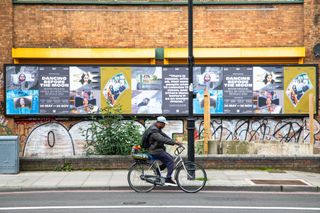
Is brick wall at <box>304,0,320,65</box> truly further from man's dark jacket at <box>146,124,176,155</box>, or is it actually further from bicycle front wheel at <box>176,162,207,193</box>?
man's dark jacket at <box>146,124,176,155</box>

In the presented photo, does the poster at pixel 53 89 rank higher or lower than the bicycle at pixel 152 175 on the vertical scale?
higher

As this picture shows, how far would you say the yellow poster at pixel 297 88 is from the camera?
66.9ft

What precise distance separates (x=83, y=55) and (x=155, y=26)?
304cm

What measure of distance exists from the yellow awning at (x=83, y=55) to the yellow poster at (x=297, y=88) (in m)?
5.33

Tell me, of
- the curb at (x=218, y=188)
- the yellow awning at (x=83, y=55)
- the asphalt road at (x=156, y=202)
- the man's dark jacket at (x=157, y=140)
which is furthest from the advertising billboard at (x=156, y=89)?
the asphalt road at (x=156, y=202)

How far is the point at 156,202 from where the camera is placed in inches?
434

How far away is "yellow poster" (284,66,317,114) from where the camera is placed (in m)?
20.4

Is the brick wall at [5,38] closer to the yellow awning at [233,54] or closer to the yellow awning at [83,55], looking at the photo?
the yellow awning at [83,55]

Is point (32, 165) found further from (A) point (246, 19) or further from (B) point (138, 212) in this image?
(A) point (246, 19)

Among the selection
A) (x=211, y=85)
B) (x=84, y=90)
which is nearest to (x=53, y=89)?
(x=84, y=90)

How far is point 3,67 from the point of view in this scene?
20.1 metres

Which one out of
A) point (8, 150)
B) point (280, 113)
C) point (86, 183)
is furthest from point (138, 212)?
point (280, 113)

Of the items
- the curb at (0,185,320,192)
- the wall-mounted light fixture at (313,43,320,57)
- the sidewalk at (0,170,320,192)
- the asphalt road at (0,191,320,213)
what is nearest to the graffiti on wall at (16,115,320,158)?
the wall-mounted light fixture at (313,43,320,57)

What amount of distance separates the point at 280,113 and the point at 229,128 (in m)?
2.07
